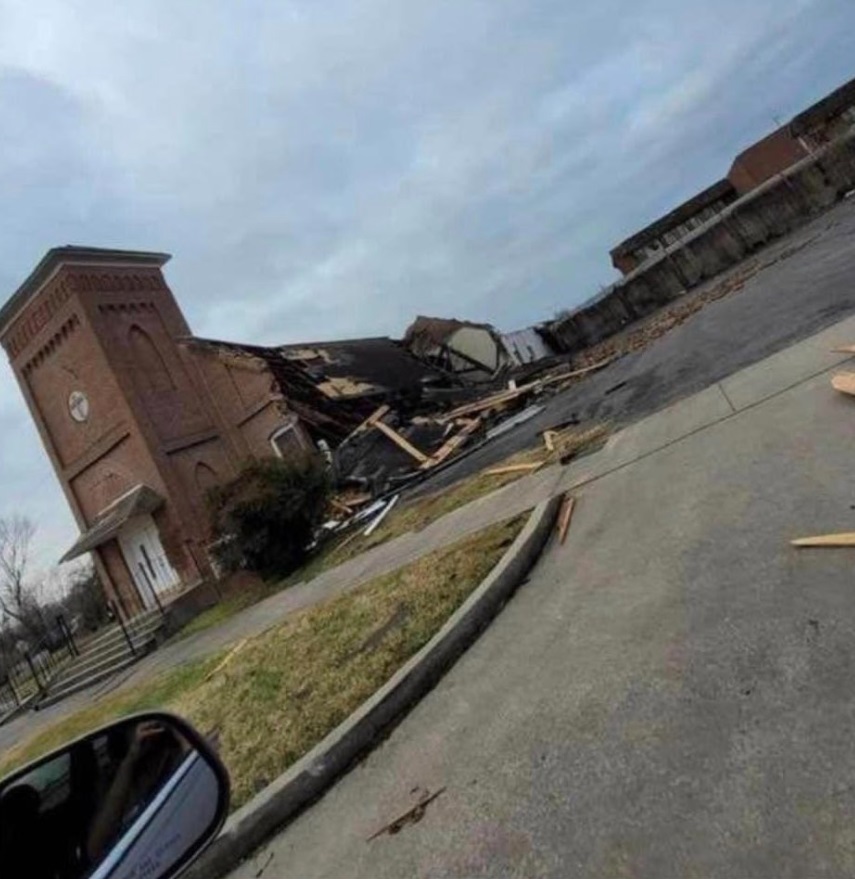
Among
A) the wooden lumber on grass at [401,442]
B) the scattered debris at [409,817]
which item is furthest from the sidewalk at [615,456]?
the wooden lumber on grass at [401,442]

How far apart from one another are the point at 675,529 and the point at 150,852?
4.87 m

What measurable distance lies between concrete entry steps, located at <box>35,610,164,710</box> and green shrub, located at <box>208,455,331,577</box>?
468 centimetres

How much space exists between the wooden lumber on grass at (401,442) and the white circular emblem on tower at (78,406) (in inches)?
484

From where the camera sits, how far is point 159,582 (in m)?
27.8

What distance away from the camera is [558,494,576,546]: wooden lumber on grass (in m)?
7.26

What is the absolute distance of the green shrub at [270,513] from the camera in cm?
1730

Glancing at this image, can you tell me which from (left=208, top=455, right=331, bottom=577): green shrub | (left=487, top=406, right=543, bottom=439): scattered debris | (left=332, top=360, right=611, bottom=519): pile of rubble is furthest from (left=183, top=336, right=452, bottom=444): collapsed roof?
(left=208, top=455, right=331, bottom=577): green shrub

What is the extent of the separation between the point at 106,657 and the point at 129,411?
9.24 m

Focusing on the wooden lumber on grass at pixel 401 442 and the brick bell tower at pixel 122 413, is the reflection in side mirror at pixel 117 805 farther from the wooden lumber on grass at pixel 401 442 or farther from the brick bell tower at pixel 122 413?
the brick bell tower at pixel 122 413

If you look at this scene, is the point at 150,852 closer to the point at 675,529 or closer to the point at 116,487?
the point at 675,529

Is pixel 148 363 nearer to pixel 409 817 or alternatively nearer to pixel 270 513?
pixel 270 513

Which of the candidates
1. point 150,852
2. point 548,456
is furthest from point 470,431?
point 150,852

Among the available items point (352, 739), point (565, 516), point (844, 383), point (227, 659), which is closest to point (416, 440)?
point (227, 659)

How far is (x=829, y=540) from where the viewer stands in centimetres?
455
